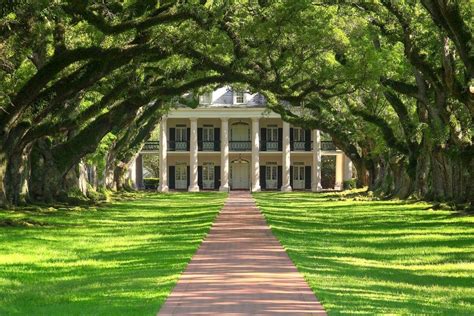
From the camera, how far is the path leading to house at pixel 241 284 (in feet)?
34.7

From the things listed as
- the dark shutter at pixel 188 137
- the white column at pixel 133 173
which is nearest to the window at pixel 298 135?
the dark shutter at pixel 188 137

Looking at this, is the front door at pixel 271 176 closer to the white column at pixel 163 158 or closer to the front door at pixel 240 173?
the front door at pixel 240 173

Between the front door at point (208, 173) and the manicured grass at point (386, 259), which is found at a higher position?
the front door at point (208, 173)

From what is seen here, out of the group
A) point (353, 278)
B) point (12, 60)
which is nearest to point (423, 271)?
point (353, 278)

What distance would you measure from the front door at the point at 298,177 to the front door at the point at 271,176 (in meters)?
1.70

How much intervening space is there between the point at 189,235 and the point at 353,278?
32.5 ft

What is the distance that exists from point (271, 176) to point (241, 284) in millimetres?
66829

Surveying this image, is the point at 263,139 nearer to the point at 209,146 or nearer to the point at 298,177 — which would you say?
the point at 298,177

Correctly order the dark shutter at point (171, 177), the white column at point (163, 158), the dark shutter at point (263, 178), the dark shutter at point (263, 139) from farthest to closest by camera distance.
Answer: the dark shutter at point (171, 177) < the dark shutter at point (263, 178) < the dark shutter at point (263, 139) < the white column at point (163, 158)

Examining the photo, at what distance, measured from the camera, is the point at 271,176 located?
7969 cm

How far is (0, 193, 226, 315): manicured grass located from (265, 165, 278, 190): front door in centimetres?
4689

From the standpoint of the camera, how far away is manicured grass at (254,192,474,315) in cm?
1186

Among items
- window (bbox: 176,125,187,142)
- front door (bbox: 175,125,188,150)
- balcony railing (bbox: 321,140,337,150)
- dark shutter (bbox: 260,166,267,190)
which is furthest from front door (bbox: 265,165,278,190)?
window (bbox: 176,125,187,142)

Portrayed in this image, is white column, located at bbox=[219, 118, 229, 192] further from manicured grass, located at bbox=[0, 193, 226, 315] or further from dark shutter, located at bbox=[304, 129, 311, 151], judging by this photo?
manicured grass, located at bbox=[0, 193, 226, 315]
